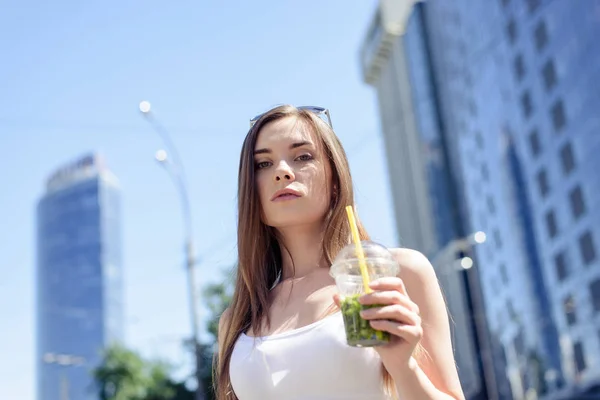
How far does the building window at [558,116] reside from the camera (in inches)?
1948

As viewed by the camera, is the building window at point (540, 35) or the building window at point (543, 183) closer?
the building window at point (540, 35)

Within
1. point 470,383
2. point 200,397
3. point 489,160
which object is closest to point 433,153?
point 489,160

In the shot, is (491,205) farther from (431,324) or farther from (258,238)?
(431,324)

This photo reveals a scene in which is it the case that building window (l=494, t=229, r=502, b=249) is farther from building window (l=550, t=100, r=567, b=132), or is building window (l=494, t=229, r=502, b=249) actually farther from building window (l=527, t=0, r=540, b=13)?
building window (l=527, t=0, r=540, b=13)

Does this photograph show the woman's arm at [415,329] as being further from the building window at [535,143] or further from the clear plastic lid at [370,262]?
the building window at [535,143]

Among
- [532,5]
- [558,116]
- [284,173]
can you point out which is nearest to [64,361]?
[558,116]

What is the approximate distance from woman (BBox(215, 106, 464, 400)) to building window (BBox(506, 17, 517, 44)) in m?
55.9

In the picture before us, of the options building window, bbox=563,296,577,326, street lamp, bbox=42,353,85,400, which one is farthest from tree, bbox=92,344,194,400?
building window, bbox=563,296,577,326

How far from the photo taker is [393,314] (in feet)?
6.12

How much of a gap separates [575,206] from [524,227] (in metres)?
7.47

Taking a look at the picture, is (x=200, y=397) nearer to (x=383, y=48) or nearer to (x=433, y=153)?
(x=433, y=153)

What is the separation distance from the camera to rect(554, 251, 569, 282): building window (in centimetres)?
4987

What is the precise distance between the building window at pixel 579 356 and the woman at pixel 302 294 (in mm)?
48364

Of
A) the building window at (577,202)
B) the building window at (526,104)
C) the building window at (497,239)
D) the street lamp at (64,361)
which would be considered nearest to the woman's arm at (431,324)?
the street lamp at (64,361)
